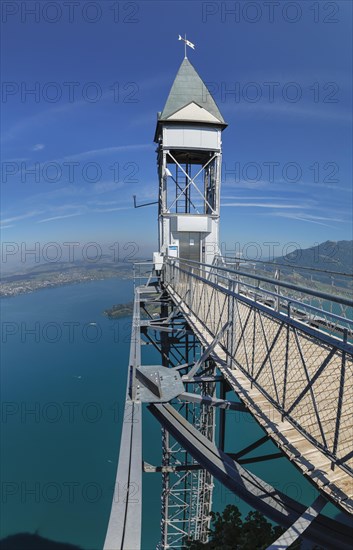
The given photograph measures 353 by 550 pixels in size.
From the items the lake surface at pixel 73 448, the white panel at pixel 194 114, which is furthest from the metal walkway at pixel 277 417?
the lake surface at pixel 73 448

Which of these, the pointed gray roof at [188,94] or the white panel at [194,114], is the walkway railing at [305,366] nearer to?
the white panel at [194,114]

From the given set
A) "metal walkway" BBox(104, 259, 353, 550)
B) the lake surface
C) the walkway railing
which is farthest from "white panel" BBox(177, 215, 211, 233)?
the lake surface

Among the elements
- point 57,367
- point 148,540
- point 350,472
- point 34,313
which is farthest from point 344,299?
point 34,313

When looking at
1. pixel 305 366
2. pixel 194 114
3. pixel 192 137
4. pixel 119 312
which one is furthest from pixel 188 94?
pixel 119 312

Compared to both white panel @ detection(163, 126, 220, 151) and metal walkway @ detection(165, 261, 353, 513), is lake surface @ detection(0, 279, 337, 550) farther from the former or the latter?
white panel @ detection(163, 126, 220, 151)

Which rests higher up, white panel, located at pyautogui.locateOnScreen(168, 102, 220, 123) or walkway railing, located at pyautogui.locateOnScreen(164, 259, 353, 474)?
white panel, located at pyautogui.locateOnScreen(168, 102, 220, 123)

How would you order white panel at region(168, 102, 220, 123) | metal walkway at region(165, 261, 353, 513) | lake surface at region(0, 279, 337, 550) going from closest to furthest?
metal walkway at region(165, 261, 353, 513) < white panel at region(168, 102, 220, 123) < lake surface at region(0, 279, 337, 550)
